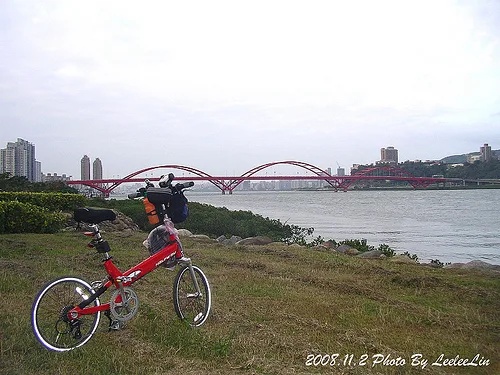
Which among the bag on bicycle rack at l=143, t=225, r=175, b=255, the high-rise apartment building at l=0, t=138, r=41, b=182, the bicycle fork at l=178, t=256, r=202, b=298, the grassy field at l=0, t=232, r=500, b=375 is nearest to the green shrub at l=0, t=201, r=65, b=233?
the grassy field at l=0, t=232, r=500, b=375

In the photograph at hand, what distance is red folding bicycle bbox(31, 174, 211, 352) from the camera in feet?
12.2

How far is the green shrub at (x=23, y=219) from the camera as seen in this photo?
11.7m

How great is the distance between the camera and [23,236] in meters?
11.0

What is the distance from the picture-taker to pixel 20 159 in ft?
118

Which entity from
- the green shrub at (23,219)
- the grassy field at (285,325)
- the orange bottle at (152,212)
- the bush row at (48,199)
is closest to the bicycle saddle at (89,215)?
the orange bottle at (152,212)

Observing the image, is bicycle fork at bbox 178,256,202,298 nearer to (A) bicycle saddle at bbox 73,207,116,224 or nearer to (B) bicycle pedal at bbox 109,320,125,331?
(B) bicycle pedal at bbox 109,320,125,331

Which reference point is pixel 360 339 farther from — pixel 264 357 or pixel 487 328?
pixel 487 328

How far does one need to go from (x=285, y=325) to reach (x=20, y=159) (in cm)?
3628

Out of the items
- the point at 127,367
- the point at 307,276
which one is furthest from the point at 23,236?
the point at 127,367

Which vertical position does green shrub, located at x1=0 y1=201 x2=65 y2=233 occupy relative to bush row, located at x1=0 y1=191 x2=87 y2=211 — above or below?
below

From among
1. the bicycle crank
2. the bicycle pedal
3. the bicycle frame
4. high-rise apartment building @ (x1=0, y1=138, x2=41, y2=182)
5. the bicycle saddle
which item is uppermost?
high-rise apartment building @ (x1=0, y1=138, x2=41, y2=182)

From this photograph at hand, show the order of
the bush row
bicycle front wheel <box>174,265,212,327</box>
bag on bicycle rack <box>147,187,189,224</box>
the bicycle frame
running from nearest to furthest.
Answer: the bicycle frame
bag on bicycle rack <box>147,187,189,224</box>
bicycle front wheel <box>174,265,212,327</box>
the bush row

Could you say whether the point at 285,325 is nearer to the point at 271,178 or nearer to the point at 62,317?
the point at 62,317

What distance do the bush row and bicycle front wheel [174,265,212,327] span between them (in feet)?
36.5
